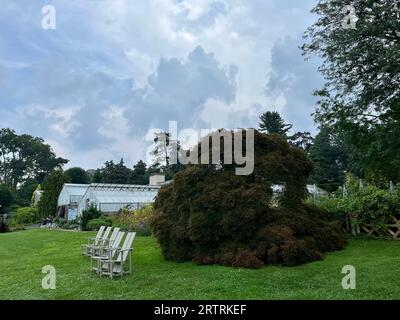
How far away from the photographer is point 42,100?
16469mm

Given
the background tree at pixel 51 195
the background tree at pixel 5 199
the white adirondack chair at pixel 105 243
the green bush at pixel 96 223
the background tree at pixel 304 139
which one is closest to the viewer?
the white adirondack chair at pixel 105 243

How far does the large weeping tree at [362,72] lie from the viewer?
471 inches

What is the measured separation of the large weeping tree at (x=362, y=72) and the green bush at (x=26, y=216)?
30001 mm

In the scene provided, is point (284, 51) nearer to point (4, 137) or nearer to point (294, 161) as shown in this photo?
point (294, 161)

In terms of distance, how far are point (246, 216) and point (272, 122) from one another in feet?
137

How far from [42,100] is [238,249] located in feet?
37.3

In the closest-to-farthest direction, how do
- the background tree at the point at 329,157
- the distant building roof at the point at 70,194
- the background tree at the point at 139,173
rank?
the distant building roof at the point at 70,194, the background tree at the point at 329,157, the background tree at the point at 139,173

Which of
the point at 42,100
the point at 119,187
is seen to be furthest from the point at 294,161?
the point at 119,187

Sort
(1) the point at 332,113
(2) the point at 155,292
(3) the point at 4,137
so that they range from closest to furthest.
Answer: (2) the point at 155,292 < (1) the point at 332,113 < (3) the point at 4,137

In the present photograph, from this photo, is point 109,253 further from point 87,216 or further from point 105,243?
point 87,216

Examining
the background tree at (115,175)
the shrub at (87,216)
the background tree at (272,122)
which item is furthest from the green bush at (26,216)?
the background tree at (272,122)

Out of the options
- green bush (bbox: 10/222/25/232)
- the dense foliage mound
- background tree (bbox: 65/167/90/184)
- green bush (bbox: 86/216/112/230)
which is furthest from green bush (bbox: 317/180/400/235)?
background tree (bbox: 65/167/90/184)

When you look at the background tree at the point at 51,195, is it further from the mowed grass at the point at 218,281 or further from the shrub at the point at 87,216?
the mowed grass at the point at 218,281

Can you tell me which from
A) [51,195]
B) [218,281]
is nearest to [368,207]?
[218,281]
